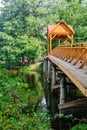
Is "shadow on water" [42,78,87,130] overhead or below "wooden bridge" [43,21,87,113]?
below

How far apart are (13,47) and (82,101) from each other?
27.4 metres

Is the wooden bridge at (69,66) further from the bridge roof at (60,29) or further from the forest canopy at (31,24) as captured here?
the forest canopy at (31,24)

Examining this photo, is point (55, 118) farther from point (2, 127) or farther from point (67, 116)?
point (2, 127)

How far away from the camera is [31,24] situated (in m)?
39.5

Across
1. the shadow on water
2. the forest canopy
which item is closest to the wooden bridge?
the shadow on water

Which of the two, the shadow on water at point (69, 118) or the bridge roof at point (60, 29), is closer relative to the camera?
the shadow on water at point (69, 118)

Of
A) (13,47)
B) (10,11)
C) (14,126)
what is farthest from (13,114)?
(10,11)

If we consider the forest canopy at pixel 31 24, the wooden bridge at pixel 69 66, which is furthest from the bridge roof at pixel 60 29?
the forest canopy at pixel 31 24

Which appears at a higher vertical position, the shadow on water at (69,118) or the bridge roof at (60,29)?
the bridge roof at (60,29)

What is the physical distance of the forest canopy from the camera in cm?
3756

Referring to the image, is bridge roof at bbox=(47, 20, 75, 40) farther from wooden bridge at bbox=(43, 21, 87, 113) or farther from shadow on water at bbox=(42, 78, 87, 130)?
shadow on water at bbox=(42, 78, 87, 130)

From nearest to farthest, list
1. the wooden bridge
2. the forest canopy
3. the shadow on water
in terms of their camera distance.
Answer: the wooden bridge
the shadow on water
the forest canopy

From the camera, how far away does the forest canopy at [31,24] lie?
1479 inches

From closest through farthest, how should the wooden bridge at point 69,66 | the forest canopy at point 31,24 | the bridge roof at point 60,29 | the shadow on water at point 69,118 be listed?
the wooden bridge at point 69,66, the shadow on water at point 69,118, the bridge roof at point 60,29, the forest canopy at point 31,24
